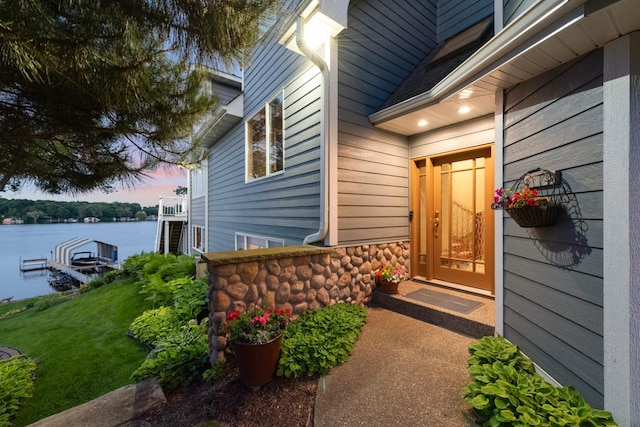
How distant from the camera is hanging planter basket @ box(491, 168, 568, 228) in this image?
1.87 meters

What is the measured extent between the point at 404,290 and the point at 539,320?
6.56 feet

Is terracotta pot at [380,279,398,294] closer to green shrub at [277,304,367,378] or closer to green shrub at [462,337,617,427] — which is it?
green shrub at [277,304,367,378]

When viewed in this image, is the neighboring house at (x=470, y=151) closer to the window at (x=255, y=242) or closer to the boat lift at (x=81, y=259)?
the window at (x=255, y=242)

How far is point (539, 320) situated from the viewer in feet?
6.82

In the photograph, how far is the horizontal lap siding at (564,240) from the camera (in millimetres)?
1628

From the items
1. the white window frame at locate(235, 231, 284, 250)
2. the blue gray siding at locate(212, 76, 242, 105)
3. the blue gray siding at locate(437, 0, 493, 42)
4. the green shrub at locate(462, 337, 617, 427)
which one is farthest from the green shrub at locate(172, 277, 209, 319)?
the blue gray siding at locate(437, 0, 493, 42)

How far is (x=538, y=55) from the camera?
74.0 inches

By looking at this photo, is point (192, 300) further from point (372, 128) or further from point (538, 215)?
point (538, 215)

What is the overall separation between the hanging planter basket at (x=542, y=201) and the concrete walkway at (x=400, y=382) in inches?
56.5

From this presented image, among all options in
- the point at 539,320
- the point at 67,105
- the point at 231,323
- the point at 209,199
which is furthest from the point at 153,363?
the point at 209,199

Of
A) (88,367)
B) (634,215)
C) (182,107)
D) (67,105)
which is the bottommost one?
(88,367)

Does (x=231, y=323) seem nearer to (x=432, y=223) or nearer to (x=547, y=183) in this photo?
(x=547, y=183)

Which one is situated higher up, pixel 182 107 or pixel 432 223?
pixel 182 107

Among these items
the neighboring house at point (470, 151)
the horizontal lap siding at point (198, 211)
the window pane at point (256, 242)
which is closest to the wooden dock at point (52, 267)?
the horizontal lap siding at point (198, 211)
